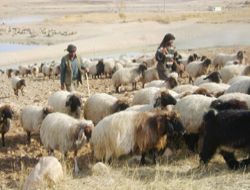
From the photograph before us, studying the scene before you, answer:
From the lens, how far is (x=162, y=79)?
549 inches

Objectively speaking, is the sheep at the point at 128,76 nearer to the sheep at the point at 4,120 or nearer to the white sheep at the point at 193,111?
the sheep at the point at 4,120

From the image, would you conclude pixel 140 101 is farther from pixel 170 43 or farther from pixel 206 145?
pixel 206 145

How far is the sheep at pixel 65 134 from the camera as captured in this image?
866 centimetres

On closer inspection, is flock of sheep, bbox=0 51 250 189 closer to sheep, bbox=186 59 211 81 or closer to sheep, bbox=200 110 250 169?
sheep, bbox=200 110 250 169

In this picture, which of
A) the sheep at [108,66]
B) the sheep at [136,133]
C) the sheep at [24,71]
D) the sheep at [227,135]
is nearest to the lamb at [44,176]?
the sheep at [136,133]

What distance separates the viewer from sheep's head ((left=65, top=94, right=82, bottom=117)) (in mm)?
10789

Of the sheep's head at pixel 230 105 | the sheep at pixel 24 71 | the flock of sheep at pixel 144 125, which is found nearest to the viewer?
the flock of sheep at pixel 144 125

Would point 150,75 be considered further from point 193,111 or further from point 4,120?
point 193,111

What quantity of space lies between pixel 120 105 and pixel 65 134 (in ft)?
6.73

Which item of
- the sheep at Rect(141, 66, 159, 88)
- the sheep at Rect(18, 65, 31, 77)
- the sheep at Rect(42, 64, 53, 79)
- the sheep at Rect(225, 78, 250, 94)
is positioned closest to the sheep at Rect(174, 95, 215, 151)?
the sheep at Rect(225, 78, 250, 94)

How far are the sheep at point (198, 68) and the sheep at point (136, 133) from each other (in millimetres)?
10703

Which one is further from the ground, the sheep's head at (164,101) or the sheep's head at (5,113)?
the sheep's head at (164,101)

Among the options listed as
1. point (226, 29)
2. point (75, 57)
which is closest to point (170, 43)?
point (75, 57)

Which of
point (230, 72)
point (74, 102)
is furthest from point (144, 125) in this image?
point (230, 72)
